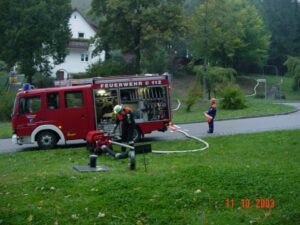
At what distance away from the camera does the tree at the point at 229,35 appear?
4859cm

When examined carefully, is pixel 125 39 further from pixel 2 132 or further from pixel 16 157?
pixel 16 157

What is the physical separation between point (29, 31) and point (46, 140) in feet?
95.2

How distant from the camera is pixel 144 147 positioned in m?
13.4

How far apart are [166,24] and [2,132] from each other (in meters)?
20.9

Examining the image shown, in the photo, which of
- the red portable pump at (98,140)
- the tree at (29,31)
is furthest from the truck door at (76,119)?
the tree at (29,31)

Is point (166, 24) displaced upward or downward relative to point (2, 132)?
upward

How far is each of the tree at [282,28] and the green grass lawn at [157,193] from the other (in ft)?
230

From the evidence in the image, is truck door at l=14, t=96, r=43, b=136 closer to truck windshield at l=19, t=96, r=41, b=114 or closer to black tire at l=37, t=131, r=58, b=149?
truck windshield at l=19, t=96, r=41, b=114

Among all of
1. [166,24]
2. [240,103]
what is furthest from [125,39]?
[240,103]

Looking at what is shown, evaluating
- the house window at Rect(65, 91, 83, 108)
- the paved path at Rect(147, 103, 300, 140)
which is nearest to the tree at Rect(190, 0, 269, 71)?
the paved path at Rect(147, 103, 300, 140)

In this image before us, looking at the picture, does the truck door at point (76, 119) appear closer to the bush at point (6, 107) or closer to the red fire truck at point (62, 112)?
the red fire truck at point (62, 112)

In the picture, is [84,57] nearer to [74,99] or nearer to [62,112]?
[74,99]

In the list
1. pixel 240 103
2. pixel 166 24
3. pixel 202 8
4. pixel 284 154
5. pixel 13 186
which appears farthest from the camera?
pixel 202 8
